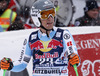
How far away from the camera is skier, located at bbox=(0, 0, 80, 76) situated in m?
3.18

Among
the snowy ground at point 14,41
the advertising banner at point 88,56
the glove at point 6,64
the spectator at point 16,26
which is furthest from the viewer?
the spectator at point 16,26

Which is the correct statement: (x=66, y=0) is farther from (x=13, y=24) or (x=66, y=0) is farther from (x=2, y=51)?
(x=2, y=51)

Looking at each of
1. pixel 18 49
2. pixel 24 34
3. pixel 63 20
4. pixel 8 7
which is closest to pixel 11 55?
pixel 18 49

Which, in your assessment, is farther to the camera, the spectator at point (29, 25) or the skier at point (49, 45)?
the spectator at point (29, 25)

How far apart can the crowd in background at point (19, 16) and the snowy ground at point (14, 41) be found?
0.56m

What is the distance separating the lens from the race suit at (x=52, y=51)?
3.20 meters

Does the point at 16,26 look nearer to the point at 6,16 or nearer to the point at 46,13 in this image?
the point at 6,16

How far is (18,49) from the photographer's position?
4.26 m

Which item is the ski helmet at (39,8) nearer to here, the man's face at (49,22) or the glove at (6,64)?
the man's face at (49,22)

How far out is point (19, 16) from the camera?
5.85 m

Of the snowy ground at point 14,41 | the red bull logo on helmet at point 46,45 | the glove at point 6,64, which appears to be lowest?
the glove at point 6,64

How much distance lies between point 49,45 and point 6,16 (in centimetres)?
250

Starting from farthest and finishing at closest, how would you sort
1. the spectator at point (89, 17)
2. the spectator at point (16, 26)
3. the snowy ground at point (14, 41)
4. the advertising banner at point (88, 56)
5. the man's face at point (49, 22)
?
the spectator at point (89, 17) < the spectator at point (16, 26) < the advertising banner at point (88, 56) < the snowy ground at point (14, 41) < the man's face at point (49, 22)

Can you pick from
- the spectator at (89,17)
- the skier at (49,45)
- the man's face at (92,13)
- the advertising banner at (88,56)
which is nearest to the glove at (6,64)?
the skier at (49,45)
